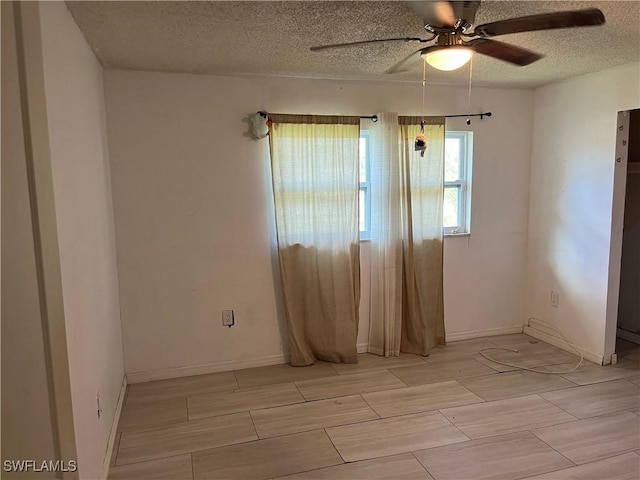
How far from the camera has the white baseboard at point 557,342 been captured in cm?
363

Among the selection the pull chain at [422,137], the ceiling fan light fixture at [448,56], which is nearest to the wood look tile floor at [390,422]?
the pull chain at [422,137]

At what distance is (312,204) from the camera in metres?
3.50

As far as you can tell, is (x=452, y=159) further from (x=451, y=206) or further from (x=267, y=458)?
(x=267, y=458)

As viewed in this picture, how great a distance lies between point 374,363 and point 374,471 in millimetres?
1384

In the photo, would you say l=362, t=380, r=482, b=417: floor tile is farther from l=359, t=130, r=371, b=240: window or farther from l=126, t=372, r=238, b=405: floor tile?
l=359, t=130, r=371, b=240: window

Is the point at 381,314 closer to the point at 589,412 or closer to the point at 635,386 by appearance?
the point at 589,412

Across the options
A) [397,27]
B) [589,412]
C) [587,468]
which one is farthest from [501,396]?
[397,27]

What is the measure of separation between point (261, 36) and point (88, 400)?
78.1 inches

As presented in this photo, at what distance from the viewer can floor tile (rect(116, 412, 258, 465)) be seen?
98.3 inches

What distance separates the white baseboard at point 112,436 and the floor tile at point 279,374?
79cm

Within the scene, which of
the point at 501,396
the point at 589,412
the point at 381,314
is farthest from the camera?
the point at 381,314

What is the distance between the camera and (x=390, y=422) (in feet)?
9.12

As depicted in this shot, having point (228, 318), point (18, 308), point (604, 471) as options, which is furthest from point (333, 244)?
point (18, 308)

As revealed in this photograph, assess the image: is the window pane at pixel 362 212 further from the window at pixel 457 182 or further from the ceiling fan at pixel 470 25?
the ceiling fan at pixel 470 25
